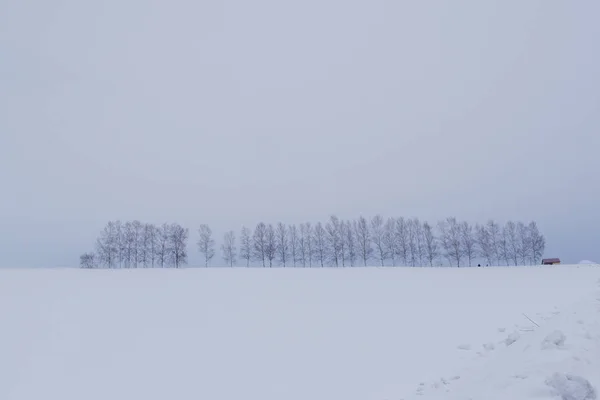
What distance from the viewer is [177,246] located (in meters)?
56.0

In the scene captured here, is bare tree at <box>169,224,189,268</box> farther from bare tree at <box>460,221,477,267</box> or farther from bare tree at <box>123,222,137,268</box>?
bare tree at <box>460,221,477,267</box>

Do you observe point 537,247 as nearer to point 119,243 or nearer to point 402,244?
point 402,244

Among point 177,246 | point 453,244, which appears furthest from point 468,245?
point 177,246

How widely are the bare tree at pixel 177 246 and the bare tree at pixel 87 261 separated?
11.9m

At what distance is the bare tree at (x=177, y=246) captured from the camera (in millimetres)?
55906

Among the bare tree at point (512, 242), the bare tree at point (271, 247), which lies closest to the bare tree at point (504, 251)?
the bare tree at point (512, 242)
